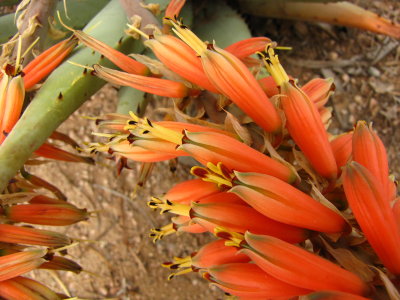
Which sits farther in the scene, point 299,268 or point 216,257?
point 216,257

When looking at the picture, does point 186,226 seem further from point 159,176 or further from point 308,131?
point 159,176

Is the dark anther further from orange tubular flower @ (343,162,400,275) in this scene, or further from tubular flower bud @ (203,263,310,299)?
orange tubular flower @ (343,162,400,275)

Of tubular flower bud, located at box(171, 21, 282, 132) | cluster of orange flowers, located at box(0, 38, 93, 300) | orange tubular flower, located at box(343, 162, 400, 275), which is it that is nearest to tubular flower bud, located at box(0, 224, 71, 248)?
cluster of orange flowers, located at box(0, 38, 93, 300)

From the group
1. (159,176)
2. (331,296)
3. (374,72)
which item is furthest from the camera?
(374,72)

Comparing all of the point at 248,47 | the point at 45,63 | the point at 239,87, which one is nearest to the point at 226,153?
the point at 239,87

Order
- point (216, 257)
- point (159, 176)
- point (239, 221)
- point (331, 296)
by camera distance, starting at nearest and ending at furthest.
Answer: point (331, 296) → point (239, 221) → point (216, 257) → point (159, 176)

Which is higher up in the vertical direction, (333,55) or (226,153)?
(333,55)

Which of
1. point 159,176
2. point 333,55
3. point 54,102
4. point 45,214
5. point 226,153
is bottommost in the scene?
point 159,176
